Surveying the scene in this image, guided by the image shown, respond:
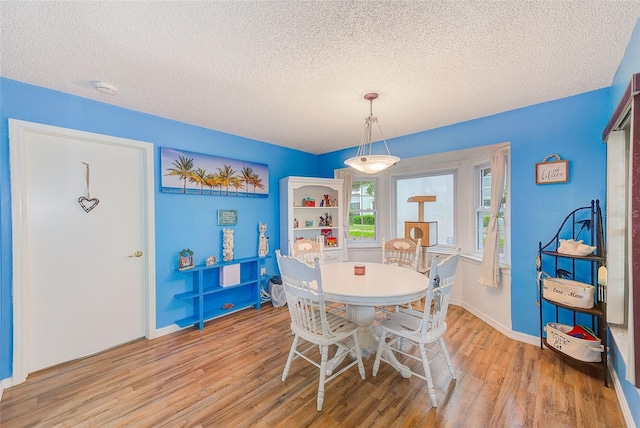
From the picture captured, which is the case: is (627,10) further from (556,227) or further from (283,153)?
(283,153)

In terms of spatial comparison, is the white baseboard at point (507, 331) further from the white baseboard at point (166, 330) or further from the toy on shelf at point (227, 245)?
the white baseboard at point (166, 330)

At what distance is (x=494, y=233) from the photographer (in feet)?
9.64

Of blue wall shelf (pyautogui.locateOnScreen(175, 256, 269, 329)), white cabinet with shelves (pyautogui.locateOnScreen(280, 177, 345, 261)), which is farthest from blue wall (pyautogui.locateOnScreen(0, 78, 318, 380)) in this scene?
white cabinet with shelves (pyautogui.locateOnScreen(280, 177, 345, 261))

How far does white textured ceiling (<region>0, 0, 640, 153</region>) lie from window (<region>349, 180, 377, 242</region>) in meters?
2.03

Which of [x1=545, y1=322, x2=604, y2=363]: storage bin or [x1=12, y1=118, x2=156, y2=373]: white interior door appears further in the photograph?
[x1=12, y1=118, x2=156, y2=373]: white interior door

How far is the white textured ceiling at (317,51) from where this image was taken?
1.39 meters

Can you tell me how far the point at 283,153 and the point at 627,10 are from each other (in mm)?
3669

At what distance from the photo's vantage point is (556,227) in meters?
2.51

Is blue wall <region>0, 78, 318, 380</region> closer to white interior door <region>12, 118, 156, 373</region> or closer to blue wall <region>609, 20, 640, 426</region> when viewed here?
white interior door <region>12, 118, 156, 373</region>

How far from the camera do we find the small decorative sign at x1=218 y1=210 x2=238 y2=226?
3432 mm

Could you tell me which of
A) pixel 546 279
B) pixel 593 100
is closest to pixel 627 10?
pixel 593 100

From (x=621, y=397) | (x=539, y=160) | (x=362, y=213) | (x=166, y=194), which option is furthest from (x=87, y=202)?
(x=621, y=397)

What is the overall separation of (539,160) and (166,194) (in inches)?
157

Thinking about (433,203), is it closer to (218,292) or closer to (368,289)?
(368,289)
